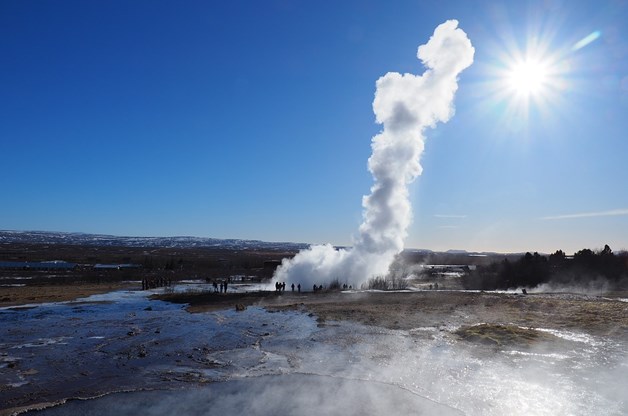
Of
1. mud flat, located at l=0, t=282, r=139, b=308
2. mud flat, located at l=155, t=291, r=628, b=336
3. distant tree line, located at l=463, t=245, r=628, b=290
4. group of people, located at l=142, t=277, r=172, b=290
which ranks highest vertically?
distant tree line, located at l=463, t=245, r=628, b=290

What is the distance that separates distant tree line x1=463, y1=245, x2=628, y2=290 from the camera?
55969 mm

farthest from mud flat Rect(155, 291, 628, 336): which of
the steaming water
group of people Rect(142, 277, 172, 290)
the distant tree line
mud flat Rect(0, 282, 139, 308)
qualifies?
the distant tree line

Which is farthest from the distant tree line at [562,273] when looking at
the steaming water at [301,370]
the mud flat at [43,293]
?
the mud flat at [43,293]

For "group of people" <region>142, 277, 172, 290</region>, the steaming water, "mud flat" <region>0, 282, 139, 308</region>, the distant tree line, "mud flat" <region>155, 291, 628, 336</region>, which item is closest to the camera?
the steaming water

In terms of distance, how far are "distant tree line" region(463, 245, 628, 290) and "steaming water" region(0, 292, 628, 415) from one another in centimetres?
3636

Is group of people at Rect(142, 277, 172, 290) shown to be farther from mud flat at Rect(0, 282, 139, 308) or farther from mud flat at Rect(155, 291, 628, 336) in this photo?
mud flat at Rect(155, 291, 628, 336)

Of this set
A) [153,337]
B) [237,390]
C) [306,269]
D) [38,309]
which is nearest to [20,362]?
[153,337]

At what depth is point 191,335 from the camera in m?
23.5

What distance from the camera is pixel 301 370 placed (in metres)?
16.4

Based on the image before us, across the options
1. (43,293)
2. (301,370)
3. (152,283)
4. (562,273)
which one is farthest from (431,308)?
(43,293)

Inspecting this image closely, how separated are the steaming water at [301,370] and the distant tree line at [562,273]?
3636cm

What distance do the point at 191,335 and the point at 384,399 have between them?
1332cm

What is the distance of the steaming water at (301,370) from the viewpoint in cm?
1275

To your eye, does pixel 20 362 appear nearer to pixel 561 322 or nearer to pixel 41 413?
pixel 41 413
